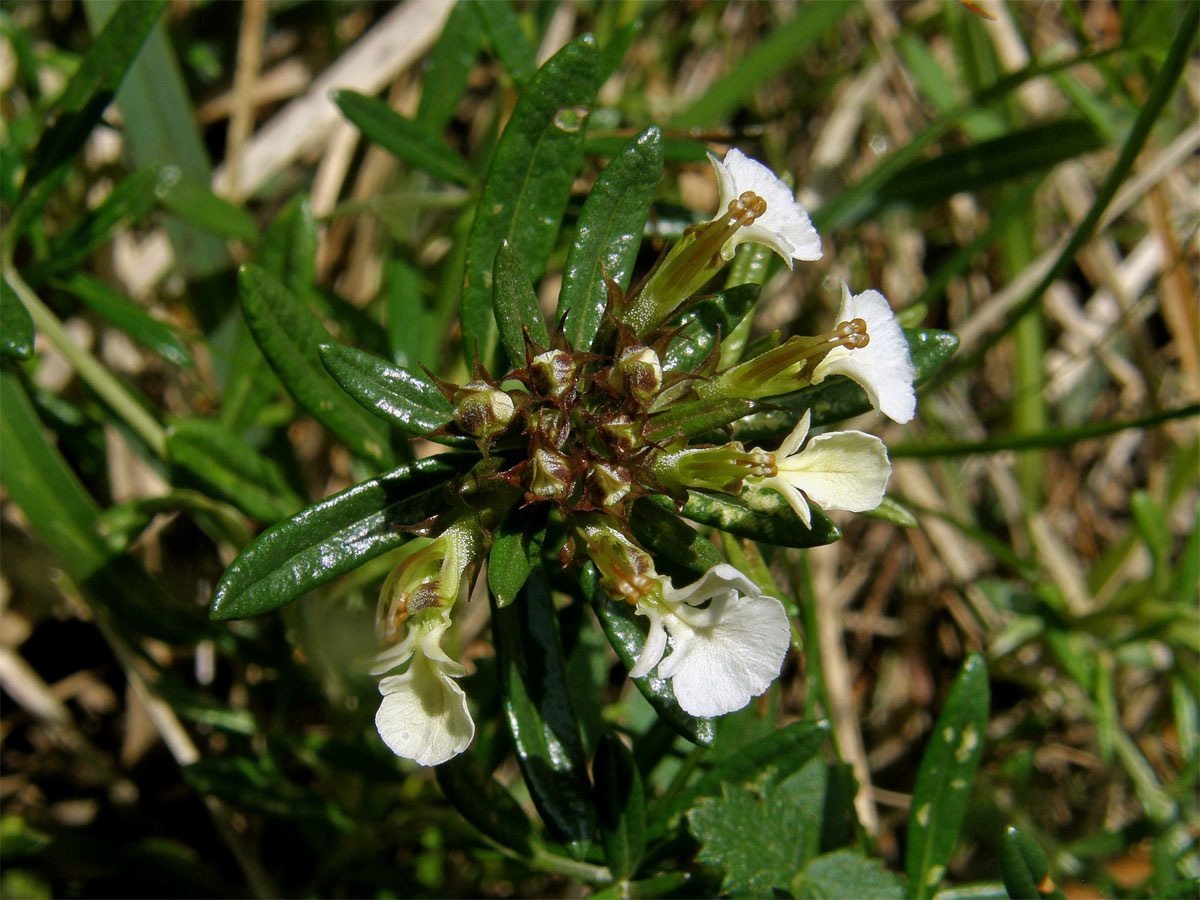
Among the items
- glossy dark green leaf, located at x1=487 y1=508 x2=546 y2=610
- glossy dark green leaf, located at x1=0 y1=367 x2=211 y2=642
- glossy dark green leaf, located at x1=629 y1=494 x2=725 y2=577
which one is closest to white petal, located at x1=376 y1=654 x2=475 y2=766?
glossy dark green leaf, located at x1=487 y1=508 x2=546 y2=610

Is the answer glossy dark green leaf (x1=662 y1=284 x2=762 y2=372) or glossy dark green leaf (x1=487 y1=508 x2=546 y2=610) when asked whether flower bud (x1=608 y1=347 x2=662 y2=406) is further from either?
glossy dark green leaf (x1=487 y1=508 x2=546 y2=610)

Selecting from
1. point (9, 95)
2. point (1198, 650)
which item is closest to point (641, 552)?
point (1198, 650)

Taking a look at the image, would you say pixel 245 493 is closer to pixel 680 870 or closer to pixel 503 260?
pixel 503 260

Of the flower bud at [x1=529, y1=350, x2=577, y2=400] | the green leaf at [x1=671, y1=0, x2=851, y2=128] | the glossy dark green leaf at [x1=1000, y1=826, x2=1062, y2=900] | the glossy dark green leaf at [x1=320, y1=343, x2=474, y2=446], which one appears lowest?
the glossy dark green leaf at [x1=1000, y1=826, x2=1062, y2=900]

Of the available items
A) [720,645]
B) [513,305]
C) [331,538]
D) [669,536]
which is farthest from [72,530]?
[720,645]

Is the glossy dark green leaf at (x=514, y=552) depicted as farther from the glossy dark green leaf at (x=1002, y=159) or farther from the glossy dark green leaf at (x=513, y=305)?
the glossy dark green leaf at (x=1002, y=159)

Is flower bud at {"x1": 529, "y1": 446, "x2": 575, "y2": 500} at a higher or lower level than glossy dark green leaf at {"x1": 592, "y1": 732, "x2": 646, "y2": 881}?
higher

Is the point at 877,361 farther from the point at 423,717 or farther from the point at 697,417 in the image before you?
the point at 423,717

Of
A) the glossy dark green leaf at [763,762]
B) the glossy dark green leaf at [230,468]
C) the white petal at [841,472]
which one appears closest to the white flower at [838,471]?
the white petal at [841,472]
